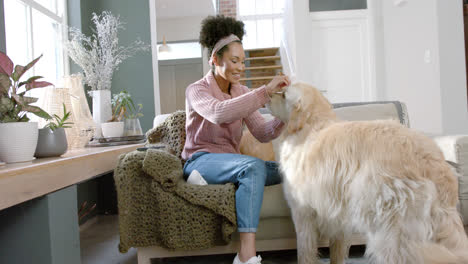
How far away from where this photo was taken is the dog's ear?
4.82 ft

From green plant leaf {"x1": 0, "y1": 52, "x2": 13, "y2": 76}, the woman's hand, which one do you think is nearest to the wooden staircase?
the woman's hand

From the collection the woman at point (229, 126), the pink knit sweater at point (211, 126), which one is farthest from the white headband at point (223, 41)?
the pink knit sweater at point (211, 126)

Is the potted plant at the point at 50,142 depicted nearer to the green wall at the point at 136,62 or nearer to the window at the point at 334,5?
the green wall at the point at 136,62

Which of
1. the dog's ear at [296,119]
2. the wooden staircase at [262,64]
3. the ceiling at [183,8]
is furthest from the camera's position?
the ceiling at [183,8]

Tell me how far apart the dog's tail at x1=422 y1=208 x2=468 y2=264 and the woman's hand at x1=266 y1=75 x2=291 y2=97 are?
2.45 ft

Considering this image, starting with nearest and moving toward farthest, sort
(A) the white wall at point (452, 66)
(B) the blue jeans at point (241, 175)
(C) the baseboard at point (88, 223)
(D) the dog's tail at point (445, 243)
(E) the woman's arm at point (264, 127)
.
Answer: (D) the dog's tail at point (445, 243) < (B) the blue jeans at point (241, 175) < (E) the woman's arm at point (264, 127) < (C) the baseboard at point (88, 223) < (A) the white wall at point (452, 66)

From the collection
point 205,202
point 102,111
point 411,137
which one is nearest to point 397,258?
point 411,137

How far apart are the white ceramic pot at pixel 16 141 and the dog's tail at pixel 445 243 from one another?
54.8 inches

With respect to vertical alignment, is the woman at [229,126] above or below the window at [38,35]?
below

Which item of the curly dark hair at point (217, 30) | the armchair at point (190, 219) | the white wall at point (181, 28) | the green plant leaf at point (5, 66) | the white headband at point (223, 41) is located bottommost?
the armchair at point (190, 219)

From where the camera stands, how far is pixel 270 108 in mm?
1614

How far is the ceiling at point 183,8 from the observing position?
7.71 m

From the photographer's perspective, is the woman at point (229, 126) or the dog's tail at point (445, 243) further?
the woman at point (229, 126)

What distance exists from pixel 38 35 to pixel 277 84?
6.85 ft
